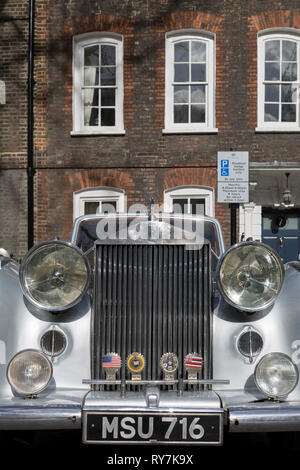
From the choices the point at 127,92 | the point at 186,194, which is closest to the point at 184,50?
the point at 127,92

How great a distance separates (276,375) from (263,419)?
264mm

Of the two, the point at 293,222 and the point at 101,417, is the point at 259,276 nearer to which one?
the point at 101,417

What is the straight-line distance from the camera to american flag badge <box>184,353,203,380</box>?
330cm

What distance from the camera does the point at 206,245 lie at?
3.57 m

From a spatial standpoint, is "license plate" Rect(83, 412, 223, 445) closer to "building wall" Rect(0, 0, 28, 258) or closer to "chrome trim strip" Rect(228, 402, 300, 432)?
"chrome trim strip" Rect(228, 402, 300, 432)

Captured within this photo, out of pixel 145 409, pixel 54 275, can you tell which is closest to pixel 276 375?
pixel 145 409

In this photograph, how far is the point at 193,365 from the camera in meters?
3.30

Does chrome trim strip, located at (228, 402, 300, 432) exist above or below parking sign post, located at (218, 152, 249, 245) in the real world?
below

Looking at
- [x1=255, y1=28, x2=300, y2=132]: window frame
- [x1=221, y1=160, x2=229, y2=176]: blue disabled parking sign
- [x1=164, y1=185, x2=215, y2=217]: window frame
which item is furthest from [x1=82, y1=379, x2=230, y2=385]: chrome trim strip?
[x1=255, y1=28, x2=300, y2=132]: window frame

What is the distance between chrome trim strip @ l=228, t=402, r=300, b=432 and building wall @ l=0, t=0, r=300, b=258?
961cm

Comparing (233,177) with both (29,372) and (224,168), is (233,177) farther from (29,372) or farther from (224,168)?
(29,372)

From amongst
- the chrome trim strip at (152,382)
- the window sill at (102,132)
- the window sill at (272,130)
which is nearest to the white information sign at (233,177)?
the window sill at (272,130)

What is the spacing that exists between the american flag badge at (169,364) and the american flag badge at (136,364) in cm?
11

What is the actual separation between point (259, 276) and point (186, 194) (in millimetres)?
9185
